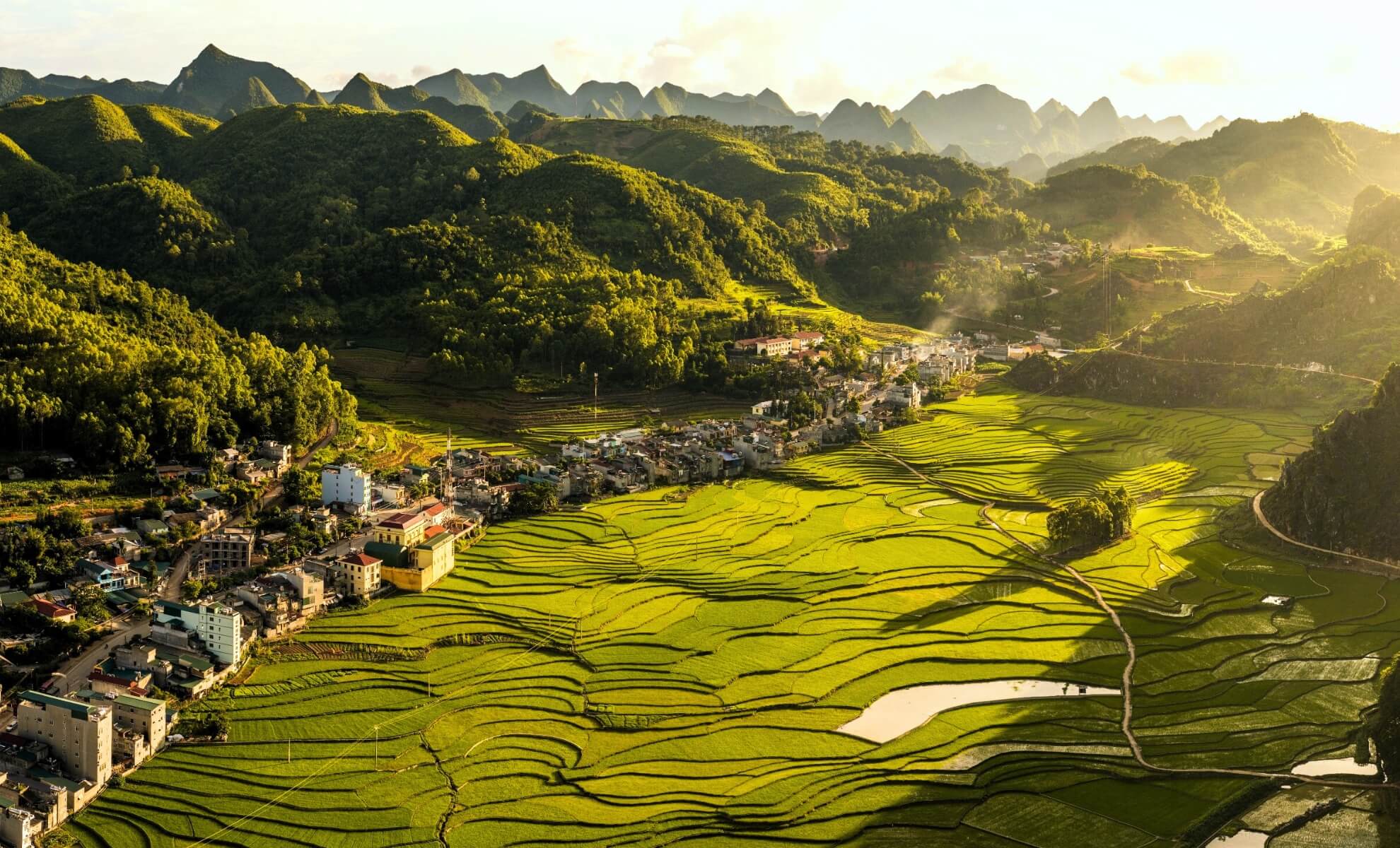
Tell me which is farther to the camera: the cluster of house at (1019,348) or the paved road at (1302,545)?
the cluster of house at (1019,348)

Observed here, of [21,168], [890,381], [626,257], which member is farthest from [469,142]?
[890,381]

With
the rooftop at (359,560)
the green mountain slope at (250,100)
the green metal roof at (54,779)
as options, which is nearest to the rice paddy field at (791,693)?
the green metal roof at (54,779)

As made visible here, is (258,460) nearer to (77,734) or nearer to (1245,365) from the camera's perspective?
(77,734)

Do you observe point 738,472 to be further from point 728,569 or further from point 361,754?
point 361,754

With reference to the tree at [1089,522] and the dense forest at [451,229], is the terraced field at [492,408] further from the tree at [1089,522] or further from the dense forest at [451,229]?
the tree at [1089,522]

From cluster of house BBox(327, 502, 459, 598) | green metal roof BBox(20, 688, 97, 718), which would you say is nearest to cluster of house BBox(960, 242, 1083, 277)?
cluster of house BBox(327, 502, 459, 598)
